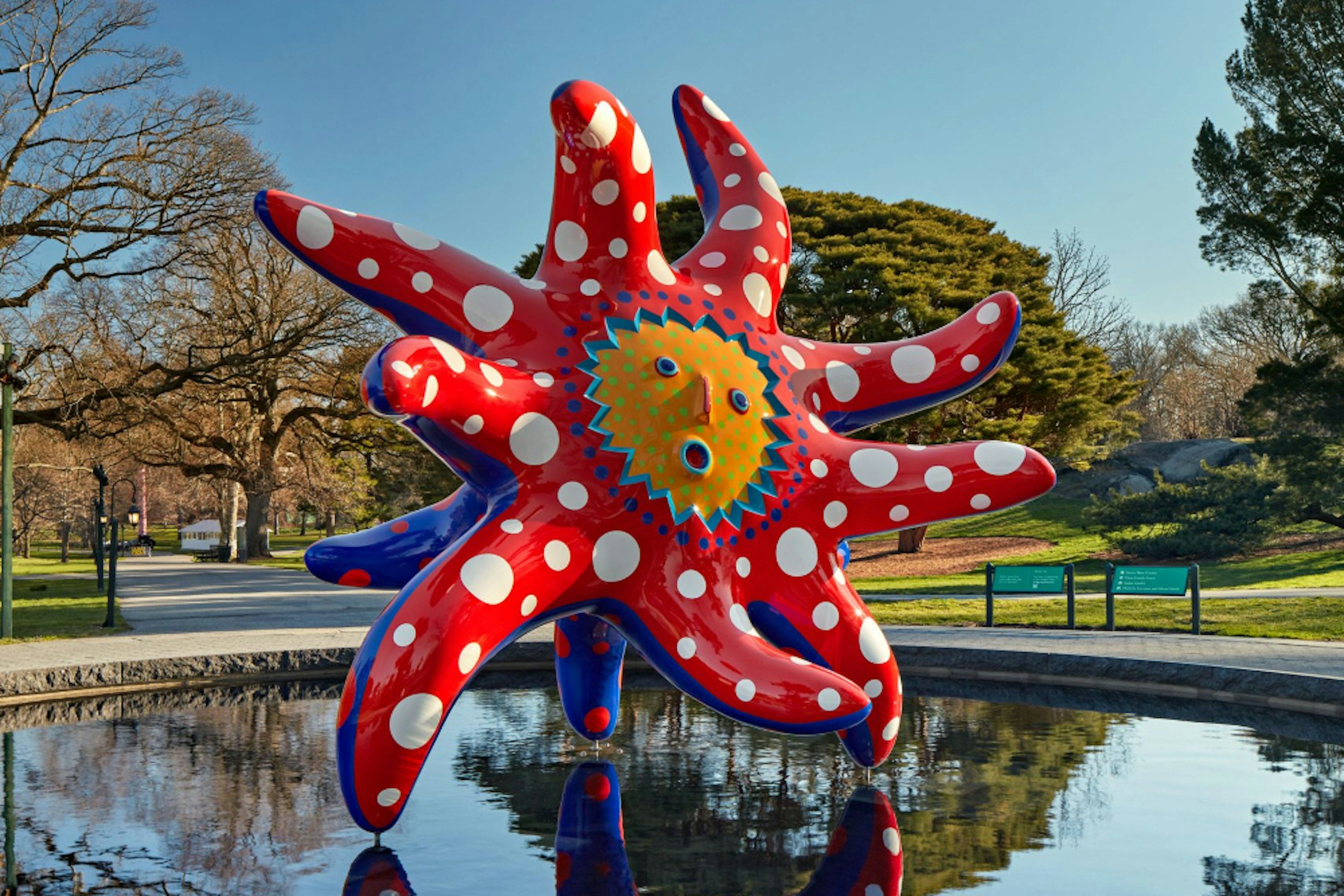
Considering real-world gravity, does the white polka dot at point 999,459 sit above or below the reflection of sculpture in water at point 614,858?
above

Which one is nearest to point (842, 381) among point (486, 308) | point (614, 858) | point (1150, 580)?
point (486, 308)

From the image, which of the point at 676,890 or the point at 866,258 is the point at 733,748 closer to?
the point at 676,890

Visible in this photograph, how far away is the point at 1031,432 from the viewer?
33438 millimetres

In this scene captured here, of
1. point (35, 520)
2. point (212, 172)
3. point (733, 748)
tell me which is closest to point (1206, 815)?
point (733, 748)

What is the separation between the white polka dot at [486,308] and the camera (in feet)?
22.2

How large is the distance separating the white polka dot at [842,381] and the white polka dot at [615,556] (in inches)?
74.5

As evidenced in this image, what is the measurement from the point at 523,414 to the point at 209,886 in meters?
2.79

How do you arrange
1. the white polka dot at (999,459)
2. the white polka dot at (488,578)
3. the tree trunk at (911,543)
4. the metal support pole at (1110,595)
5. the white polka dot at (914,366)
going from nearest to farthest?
1. the white polka dot at (488,578)
2. the white polka dot at (999,459)
3. the white polka dot at (914,366)
4. the metal support pole at (1110,595)
5. the tree trunk at (911,543)

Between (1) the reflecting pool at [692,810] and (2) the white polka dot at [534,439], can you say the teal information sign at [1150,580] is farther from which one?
(2) the white polka dot at [534,439]

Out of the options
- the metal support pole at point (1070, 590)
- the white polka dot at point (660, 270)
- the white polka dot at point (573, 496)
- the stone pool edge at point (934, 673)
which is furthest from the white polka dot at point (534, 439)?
the metal support pole at point (1070, 590)

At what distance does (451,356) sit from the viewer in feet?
19.8

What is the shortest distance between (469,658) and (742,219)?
11.9ft

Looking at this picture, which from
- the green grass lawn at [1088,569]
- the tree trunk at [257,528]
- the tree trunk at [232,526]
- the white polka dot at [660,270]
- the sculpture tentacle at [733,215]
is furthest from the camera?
the tree trunk at [232,526]

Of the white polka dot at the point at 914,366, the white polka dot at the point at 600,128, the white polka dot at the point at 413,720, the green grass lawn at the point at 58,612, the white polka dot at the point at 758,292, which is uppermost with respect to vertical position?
the white polka dot at the point at 600,128
